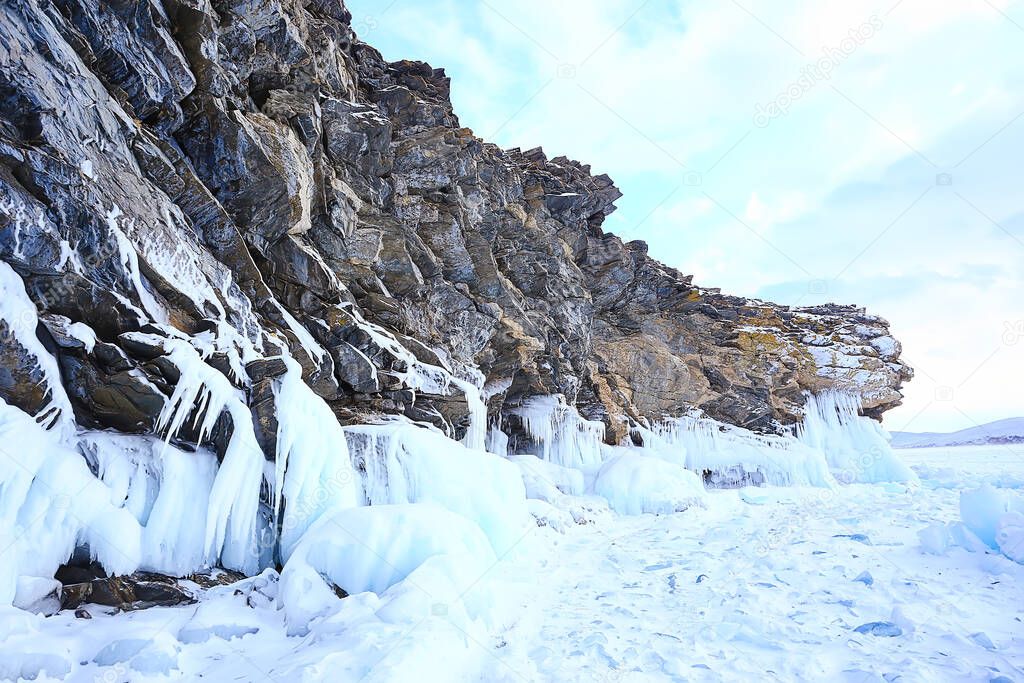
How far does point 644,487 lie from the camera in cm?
1391

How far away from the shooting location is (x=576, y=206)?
21.5 metres

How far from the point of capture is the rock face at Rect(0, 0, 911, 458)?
5613mm

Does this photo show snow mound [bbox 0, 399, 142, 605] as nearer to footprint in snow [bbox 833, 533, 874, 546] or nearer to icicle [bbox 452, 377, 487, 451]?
icicle [bbox 452, 377, 487, 451]

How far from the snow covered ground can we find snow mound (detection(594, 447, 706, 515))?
6.12 meters

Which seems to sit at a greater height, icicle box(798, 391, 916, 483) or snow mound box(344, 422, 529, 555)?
icicle box(798, 391, 916, 483)

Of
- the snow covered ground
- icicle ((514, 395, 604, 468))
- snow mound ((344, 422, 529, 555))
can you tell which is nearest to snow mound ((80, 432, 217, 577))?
the snow covered ground

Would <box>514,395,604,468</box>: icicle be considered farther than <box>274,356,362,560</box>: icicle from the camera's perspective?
Yes

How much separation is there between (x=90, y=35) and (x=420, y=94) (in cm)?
1108

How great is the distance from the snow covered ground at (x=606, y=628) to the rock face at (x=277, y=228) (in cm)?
278

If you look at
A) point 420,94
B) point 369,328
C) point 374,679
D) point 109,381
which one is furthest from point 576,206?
point 374,679

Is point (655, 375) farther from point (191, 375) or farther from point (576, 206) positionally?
point (191, 375)

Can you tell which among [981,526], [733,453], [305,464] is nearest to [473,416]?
[305,464]

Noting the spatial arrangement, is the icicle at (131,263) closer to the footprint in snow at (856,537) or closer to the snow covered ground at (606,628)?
the snow covered ground at (606,628)

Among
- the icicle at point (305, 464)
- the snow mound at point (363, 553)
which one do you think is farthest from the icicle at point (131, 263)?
the snow mound at point (363, 553)
